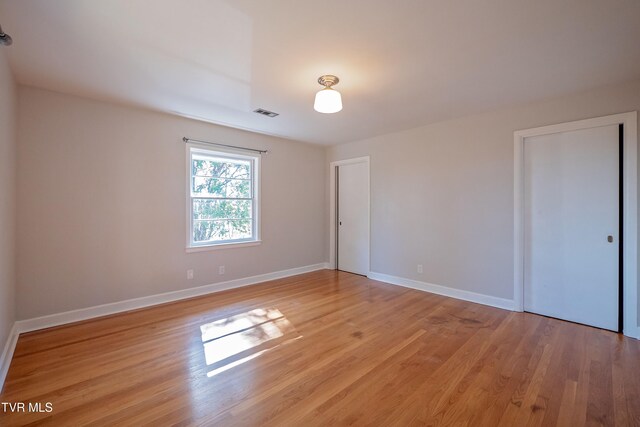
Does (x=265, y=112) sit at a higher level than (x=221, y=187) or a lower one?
higher

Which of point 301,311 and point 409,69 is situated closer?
point 409,69

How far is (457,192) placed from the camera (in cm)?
386

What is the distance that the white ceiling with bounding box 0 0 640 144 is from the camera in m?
1.74

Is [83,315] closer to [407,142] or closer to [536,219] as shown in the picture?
[407,142]

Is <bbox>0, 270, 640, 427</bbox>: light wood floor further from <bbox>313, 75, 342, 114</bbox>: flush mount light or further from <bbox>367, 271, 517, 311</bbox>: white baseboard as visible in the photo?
<bbox>313, 75, 342, 114</bbox>: flush mount light

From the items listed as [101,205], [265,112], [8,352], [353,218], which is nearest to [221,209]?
[101,205]

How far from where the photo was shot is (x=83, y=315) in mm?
3080

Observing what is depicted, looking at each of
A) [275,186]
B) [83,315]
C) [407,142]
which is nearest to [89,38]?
[83,315]

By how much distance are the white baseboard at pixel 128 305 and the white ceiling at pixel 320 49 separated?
7.62 feet

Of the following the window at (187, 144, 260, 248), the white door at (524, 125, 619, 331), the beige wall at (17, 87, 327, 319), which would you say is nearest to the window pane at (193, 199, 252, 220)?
the window at (187, 144, 260, 248)

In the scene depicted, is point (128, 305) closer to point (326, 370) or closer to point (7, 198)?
point (7, 198)

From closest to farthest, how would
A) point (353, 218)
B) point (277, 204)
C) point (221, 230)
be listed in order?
point (221, 230)
point (277, 204)
point (353, 218)

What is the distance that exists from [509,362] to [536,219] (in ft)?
5.95

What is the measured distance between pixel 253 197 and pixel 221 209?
561mm
